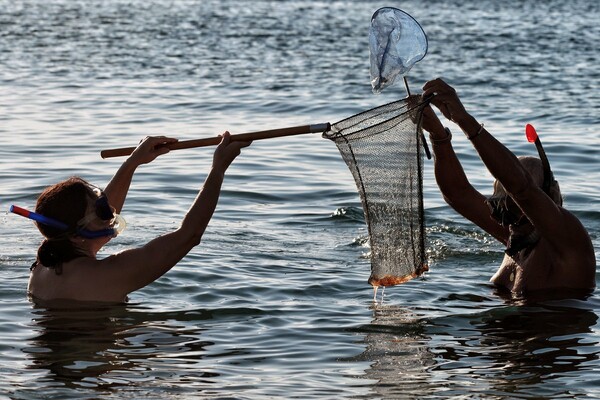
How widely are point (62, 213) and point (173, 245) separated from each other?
0.68 m

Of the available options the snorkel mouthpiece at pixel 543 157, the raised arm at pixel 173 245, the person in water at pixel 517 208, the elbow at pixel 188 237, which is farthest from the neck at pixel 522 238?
the elbow at pixel 188 237

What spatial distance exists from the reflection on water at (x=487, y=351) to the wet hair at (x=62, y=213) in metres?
1.77

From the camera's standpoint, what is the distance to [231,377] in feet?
21.9

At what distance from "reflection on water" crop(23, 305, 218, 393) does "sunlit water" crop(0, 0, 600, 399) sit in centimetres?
2

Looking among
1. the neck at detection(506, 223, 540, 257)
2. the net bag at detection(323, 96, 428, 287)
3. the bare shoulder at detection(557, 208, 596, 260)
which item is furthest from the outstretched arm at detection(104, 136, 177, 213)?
the bare shoulder at detection(557, 208, 596, 260)

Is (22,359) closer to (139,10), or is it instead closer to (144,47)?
(144,47)

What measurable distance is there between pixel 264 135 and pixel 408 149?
3.27 feet

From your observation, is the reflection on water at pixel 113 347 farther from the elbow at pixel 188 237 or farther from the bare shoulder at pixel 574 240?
the bare shoulder at pixel 574 240

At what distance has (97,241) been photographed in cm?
711

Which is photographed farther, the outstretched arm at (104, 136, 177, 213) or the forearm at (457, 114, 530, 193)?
the outstretched arm at (104, 136, 177, 213)

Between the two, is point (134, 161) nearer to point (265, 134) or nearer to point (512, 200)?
point (265, 134)

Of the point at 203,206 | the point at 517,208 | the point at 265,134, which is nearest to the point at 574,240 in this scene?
the point at 517,208

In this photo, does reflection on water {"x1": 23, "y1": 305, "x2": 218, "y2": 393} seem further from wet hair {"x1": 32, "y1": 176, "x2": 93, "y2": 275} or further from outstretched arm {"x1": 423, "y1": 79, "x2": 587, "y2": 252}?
outstretched arm {"x1": 423, "y1": 79, "x2": 587, "y2": 252}

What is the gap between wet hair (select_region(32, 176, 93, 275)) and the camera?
6.97 m
